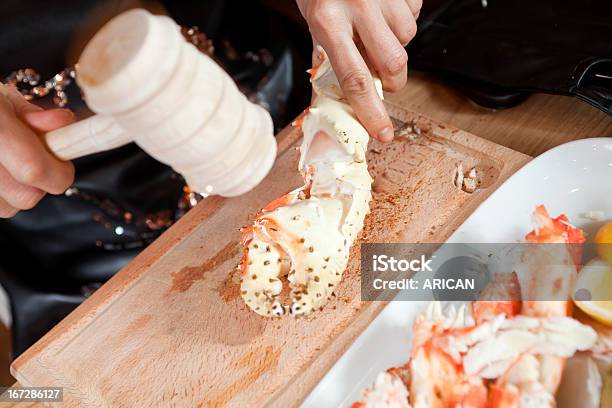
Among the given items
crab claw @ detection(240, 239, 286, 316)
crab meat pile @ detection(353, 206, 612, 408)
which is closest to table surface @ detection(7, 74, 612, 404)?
crab meat pile @ detection(353, 206, 612, 408)

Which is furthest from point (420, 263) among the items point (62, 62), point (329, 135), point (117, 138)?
point (62, 62)

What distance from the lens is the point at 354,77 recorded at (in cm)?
104

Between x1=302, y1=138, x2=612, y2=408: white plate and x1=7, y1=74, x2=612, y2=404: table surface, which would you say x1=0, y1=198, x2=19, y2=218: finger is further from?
x1=7, y1=74, x2=612, y2=404: table surface

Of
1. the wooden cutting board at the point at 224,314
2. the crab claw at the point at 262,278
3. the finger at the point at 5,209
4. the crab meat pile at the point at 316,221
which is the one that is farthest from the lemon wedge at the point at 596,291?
the finger at the point at 5,209

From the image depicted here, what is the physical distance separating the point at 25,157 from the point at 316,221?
0.48 metres

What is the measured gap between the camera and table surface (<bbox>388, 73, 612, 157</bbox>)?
4.25 ft

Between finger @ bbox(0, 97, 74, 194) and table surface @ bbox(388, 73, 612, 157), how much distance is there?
83 cm

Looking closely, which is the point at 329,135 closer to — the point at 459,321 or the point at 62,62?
the point at 459,321

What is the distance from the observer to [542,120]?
133 centimetres

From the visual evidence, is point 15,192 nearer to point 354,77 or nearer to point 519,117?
point 354,77

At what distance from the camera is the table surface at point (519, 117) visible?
50.9 inches

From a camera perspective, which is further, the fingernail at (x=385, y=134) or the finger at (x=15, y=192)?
the fingernail at (x=385, y=134)

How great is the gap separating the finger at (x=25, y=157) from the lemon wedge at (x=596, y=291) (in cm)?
86

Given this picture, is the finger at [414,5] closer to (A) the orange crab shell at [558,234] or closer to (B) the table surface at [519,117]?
(B) the table surface at [519,117]
